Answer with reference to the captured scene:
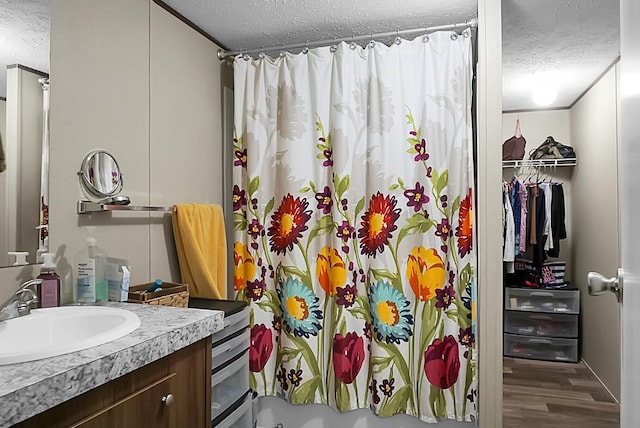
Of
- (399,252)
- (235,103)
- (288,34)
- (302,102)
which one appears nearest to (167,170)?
(235,103)

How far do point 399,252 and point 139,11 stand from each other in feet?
5.60

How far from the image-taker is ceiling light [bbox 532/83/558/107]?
371cm

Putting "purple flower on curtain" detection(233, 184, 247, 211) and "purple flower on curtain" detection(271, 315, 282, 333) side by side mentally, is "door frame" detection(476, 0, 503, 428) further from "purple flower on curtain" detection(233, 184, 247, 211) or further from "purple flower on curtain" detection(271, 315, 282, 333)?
"purple flower on curtain" detection(233, 184, 247, 211)

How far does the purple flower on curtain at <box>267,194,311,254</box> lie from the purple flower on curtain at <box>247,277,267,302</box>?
0.68 ft

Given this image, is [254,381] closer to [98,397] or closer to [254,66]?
[98,397]

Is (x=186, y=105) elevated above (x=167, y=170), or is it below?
above

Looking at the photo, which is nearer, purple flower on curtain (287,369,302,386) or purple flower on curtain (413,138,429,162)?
purple flower on curtain (413,138,429,162)

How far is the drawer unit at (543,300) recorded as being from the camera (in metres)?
3.91

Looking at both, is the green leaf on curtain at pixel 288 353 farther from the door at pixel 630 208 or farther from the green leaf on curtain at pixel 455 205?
the door at pixel 630 208

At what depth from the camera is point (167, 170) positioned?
221 centimetres

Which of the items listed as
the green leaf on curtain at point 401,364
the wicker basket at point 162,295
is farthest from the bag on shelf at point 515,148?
the wicker basket at point 162,295

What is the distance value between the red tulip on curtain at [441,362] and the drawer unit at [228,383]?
36.5 inches

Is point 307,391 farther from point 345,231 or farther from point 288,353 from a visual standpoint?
point 345,231

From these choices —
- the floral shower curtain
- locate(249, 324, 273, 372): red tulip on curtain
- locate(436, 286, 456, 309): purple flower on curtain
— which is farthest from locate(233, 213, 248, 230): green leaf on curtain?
locate(436, 286, 456, 309): purple flower on curtain
